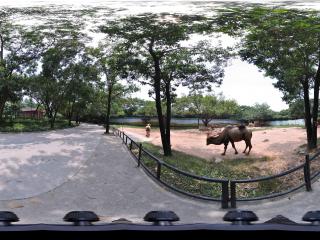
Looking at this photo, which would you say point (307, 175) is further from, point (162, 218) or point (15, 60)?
point (15, 60)

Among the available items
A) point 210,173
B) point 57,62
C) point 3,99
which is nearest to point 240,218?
point 210,173

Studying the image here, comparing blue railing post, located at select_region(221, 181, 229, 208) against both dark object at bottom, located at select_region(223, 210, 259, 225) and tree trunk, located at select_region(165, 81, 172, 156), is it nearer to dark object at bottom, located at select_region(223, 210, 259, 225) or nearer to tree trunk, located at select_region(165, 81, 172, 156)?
dark object at bottom, located at select_region(223, 210, 259, 225)

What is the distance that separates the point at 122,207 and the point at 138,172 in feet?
0.84

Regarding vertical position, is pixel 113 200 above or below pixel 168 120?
below

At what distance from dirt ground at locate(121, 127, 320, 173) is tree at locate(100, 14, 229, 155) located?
112 millimetres

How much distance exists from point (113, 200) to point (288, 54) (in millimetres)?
1304

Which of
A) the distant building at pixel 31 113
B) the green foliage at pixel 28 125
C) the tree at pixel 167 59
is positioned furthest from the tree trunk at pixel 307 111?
the distant building at pixel 31 113

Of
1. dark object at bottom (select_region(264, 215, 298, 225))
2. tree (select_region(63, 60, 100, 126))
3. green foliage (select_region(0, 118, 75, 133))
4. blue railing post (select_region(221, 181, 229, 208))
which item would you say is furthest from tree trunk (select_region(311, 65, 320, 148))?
green foliage (select_region(0, 118, 75, 133))

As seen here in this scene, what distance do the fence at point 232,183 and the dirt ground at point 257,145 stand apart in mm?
114

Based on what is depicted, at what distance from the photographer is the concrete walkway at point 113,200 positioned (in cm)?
250

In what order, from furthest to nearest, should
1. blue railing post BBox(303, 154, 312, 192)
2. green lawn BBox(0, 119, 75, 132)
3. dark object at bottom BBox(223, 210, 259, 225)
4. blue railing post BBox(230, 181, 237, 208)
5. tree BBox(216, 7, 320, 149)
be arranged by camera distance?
green lawn BBox(0, 119, 75, 132) < tree BBox(216, 7, 320, 149) < blue railing post BBox(303, 154, 312, 192) < blue railing post BBox(230, 181, 237, 208) < dark object at bottom BBox(223, 210, 259, 225)

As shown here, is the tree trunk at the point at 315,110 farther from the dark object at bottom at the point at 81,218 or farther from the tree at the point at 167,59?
the dark object at bottom at the point at 81,218

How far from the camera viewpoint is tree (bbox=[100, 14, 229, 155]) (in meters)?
2.69

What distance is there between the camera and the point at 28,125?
2.94m
